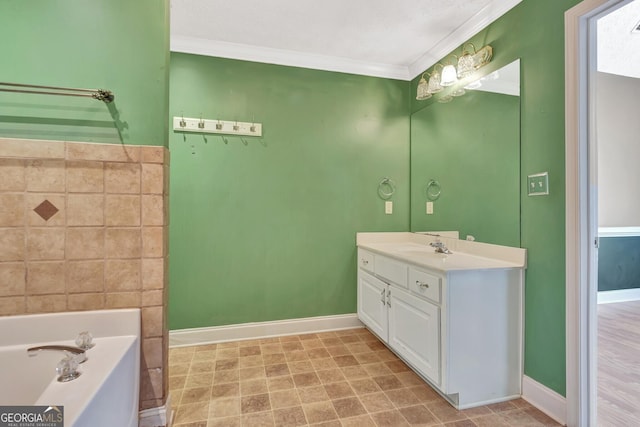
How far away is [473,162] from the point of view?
221 centimetres

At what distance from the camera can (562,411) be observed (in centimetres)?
151

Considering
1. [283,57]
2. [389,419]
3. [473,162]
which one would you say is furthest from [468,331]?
[283,57]

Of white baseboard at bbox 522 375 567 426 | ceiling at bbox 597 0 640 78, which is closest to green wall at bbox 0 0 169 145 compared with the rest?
white baseboard at bbox 522 375 567 426

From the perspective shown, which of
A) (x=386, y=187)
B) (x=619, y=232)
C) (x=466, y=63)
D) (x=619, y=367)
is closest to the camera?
(x=619, y=367)

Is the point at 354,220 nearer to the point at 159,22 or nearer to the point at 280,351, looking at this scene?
the point at 280,351

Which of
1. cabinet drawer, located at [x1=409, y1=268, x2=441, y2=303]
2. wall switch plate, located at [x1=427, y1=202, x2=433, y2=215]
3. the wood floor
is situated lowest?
the wood floor

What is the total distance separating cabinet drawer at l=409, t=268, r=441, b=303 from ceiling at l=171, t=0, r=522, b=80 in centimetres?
177

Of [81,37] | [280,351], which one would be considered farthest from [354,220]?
[81,37]

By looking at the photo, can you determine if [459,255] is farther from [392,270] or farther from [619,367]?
[619,367]

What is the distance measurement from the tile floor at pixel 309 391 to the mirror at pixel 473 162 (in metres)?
1.05

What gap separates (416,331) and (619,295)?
3.35 metres

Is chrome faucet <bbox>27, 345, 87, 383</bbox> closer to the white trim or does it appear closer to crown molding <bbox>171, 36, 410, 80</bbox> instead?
crown molding <bbox>171, 36, 410, 80</bbox>

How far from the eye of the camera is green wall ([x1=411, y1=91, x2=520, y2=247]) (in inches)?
73.3

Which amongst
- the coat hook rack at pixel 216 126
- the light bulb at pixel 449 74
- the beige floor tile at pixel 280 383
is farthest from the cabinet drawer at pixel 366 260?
the light bulb at pixel 449 74
